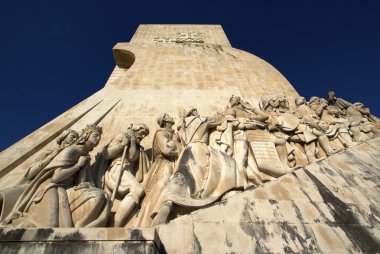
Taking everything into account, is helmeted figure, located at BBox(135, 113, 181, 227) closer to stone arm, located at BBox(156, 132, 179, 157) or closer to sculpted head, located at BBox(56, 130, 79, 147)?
stone arm, located at BBox(156, 132, 179, 157)

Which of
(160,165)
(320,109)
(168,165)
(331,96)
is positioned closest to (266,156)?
(168,165)

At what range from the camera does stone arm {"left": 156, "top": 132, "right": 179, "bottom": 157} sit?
4.31 meters

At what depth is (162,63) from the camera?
31.9ft

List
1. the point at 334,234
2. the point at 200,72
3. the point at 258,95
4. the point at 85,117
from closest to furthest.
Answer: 1. the point at 334,234
2. the point at 85,117
3. the point at 258,95
4. the point at 200,72

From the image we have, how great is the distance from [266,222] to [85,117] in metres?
5.20

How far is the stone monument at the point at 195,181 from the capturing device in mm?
2590

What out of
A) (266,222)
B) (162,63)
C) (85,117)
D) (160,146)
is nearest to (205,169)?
(160,146)

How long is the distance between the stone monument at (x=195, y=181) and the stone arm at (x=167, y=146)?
0.02m

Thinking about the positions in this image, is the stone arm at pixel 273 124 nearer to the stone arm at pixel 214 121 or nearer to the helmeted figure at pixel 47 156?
the stone arm at pixel 214 121

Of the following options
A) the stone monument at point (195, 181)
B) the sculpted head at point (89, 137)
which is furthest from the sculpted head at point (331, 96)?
the sculpted head at point (89, 137)

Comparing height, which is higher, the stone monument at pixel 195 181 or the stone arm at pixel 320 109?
the stone arm at pixel 320 109

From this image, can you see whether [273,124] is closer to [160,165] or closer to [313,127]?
[313,127]

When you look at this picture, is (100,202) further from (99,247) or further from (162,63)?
(162,63)

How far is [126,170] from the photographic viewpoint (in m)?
4.10
